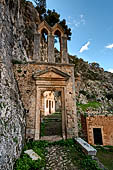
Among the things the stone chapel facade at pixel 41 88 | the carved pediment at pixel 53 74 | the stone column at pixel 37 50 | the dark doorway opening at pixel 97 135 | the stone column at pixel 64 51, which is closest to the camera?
the stone chapel facade at pixel 41 88

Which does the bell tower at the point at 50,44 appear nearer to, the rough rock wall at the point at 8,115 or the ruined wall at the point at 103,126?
the rough rock wall at the point at 8,115

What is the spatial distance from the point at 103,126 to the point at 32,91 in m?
8.44

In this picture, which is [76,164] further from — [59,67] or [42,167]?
[59,67]

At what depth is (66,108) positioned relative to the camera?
564 cm

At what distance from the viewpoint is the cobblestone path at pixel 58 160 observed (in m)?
3.18

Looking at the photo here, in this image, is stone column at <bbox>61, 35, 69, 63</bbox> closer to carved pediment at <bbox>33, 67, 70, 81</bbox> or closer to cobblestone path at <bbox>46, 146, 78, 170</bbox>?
carved pediment at <bbox>33, 67, 70, 81</bbox>

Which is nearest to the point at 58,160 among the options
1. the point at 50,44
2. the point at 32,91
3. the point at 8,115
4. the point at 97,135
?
the point at 8,115

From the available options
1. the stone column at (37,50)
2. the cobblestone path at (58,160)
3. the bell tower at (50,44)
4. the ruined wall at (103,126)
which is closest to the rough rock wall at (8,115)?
the cobblestone path at (58,160)

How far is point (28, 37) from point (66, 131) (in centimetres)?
1130

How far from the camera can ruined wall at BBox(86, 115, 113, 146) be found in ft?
31.0

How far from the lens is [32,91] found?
566cm

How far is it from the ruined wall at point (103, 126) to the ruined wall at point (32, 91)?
5.17 m

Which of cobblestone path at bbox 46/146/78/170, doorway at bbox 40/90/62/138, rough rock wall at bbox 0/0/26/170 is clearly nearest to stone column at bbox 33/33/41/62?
rough rock wall at bbox 0/0/26/170

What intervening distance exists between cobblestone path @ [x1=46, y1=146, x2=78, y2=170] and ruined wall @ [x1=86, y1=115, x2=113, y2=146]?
624cm
